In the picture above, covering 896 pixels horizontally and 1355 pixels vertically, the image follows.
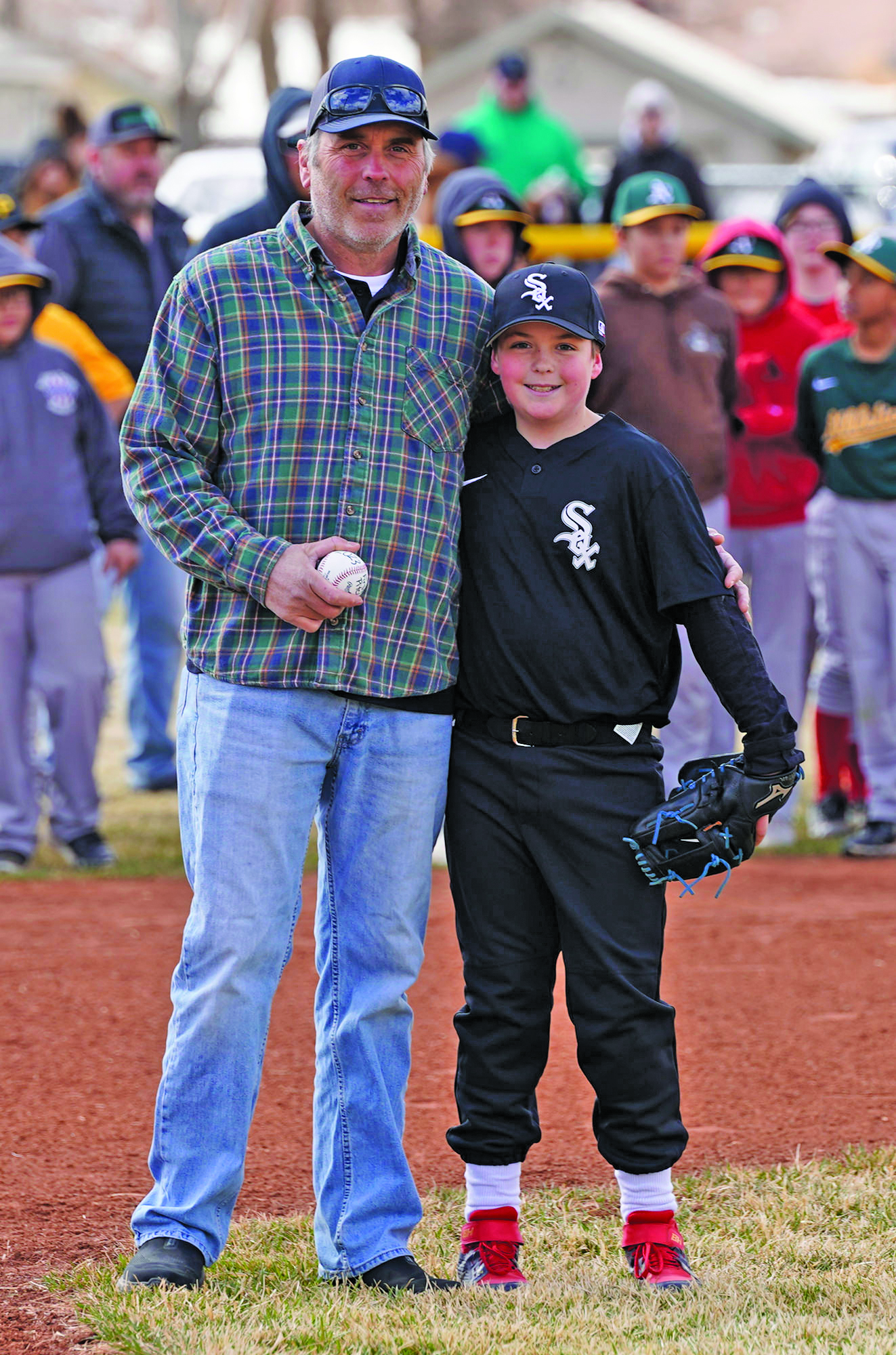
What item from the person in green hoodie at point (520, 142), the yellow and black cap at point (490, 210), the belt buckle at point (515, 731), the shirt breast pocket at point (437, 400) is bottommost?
the belt buckle at point (515, 731)

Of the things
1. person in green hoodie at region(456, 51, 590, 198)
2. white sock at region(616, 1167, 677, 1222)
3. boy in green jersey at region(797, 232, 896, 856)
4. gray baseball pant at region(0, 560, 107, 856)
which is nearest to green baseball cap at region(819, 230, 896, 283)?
boy in green jersey at region(797, 232, 896, 856)

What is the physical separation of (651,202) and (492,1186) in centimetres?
495

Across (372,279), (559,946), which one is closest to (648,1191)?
(559,946)

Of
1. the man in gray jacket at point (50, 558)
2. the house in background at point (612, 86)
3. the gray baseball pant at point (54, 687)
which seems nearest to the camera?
the man in gray jacket at point (50, 558)

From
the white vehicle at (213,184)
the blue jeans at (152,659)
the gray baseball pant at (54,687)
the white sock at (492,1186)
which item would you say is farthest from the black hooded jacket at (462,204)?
the white vehicle at (213,184)

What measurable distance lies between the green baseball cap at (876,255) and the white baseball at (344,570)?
493 centimetres

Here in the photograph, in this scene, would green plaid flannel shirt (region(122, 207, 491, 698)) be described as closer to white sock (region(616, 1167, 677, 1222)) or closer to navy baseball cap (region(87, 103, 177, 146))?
white sock (region(616, 1167, 677, 1222))

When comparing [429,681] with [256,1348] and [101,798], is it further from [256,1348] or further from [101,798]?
[101,798]

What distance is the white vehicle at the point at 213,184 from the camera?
17.0 m

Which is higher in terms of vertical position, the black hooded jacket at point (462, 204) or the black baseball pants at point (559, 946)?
the black hooded jacket at point (462, 204)

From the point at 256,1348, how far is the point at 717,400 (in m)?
4.82

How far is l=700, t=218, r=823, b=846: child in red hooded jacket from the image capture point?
8398mm

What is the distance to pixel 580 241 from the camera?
15.0 metres

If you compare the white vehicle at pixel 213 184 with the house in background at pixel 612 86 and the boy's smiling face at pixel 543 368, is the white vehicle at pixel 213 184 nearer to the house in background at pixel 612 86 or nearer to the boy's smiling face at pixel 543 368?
the boy's smiling face at pixel 543 368
